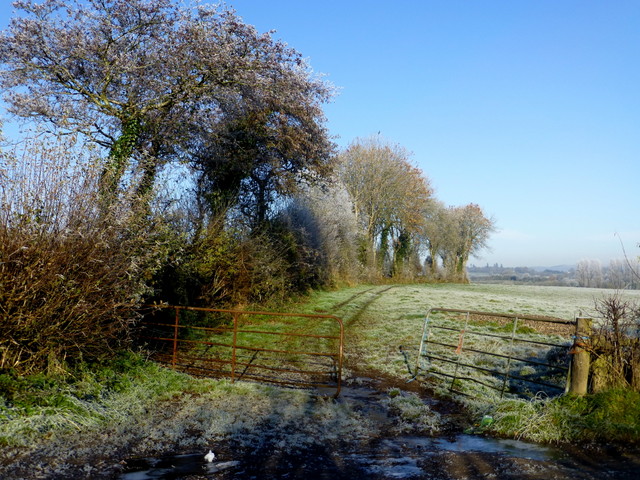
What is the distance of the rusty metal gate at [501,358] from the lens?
9133mm

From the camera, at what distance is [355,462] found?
5922mm

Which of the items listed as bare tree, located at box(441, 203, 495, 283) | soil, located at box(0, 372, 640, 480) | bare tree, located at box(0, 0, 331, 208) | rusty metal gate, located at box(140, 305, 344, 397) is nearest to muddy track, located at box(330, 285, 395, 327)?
rusty metal gate, located at box(140, 305, 344, 397)

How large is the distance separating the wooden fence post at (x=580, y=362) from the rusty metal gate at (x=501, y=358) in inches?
6.2

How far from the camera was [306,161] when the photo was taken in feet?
67.3

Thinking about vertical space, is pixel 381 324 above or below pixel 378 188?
below

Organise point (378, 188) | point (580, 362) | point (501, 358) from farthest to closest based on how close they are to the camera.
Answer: point (378, 188) < point (501, 358) < point (580, 362)

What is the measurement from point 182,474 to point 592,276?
89.8 m

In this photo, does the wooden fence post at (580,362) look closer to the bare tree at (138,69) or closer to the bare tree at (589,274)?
the bare tree at (138,69)

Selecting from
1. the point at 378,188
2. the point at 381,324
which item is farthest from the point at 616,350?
the point at 378,188

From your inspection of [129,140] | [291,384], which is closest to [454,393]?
[291,384]

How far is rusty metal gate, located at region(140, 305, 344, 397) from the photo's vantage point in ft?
32.6

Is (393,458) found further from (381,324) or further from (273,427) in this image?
(381,324)

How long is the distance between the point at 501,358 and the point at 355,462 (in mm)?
7411

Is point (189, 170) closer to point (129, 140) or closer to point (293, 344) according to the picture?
point (129, 140)
